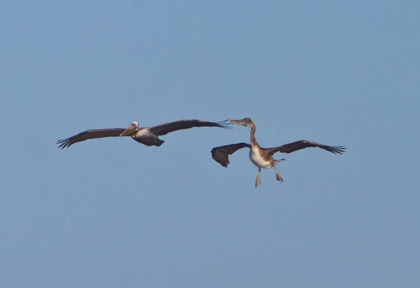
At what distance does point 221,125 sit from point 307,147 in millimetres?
2589

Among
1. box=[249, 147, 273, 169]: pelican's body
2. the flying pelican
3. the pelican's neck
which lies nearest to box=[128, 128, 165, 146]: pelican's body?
the flying pelican

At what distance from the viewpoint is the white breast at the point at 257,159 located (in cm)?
3036

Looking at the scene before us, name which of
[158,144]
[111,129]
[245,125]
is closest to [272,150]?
[245,125]

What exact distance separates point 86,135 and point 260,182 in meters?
5.98

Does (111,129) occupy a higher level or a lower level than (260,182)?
higher

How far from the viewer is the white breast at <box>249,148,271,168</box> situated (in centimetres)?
3036

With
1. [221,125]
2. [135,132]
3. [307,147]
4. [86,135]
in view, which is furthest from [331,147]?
[86,135]

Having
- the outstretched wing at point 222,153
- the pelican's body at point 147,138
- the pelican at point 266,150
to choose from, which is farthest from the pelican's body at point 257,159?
the pelican's body at point 147,138

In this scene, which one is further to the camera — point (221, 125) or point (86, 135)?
point (86, 135)

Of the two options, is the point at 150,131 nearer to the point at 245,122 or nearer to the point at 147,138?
the point at 147,138

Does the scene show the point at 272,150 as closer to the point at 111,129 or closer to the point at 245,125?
the point at 245,125

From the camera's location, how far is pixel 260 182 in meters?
31.2

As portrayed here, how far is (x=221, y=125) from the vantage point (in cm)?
3042

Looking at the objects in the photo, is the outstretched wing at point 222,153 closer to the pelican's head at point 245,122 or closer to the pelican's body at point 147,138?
the pelican's head at point 245,122
